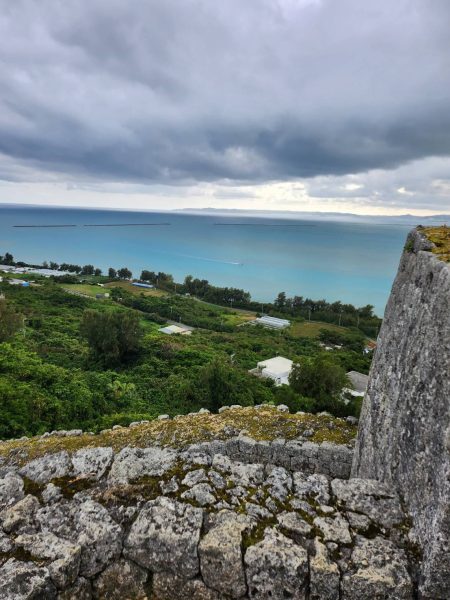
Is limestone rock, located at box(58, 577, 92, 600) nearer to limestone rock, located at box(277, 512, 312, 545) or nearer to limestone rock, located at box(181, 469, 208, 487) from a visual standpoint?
limestone rock, located at box(181, 469, 208, 487)

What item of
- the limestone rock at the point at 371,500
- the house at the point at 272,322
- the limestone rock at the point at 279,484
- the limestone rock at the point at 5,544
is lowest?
the house at the point at 272,322

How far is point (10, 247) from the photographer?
170 m

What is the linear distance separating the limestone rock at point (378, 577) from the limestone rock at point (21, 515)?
3.03 meters

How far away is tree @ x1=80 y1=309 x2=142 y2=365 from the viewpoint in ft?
95.9

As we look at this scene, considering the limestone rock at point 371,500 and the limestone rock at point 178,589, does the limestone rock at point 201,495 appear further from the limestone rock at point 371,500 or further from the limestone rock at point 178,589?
the limestone rock at point 371,500

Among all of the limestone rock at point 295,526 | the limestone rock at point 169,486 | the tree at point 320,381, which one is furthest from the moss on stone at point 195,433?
the tree at point 320,381

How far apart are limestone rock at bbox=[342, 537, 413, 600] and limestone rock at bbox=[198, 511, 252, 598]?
0.88 metres

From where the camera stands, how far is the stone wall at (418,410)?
2.84m

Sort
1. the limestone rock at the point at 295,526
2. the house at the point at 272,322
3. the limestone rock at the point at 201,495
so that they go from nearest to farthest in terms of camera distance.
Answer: the limestone rock at the point at 295,526, the limestone rock at the point at 201,495, the house at the point at 272,322

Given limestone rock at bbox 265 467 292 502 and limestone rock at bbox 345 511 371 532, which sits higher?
limestone rock at bbox 345 511 371 532

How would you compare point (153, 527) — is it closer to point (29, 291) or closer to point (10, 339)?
point (10, 339)

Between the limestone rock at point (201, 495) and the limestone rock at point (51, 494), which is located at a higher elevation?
the limestone rock at point (201, 495)

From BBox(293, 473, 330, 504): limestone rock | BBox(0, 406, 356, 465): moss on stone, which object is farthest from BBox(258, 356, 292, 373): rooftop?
BBox(293, 473, 330, 504): limestone rock

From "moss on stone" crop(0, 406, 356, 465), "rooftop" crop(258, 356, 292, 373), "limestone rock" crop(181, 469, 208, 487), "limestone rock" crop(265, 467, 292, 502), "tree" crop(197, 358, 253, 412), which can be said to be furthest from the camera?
"rooftop" crop(258, 356, 292, 373)
